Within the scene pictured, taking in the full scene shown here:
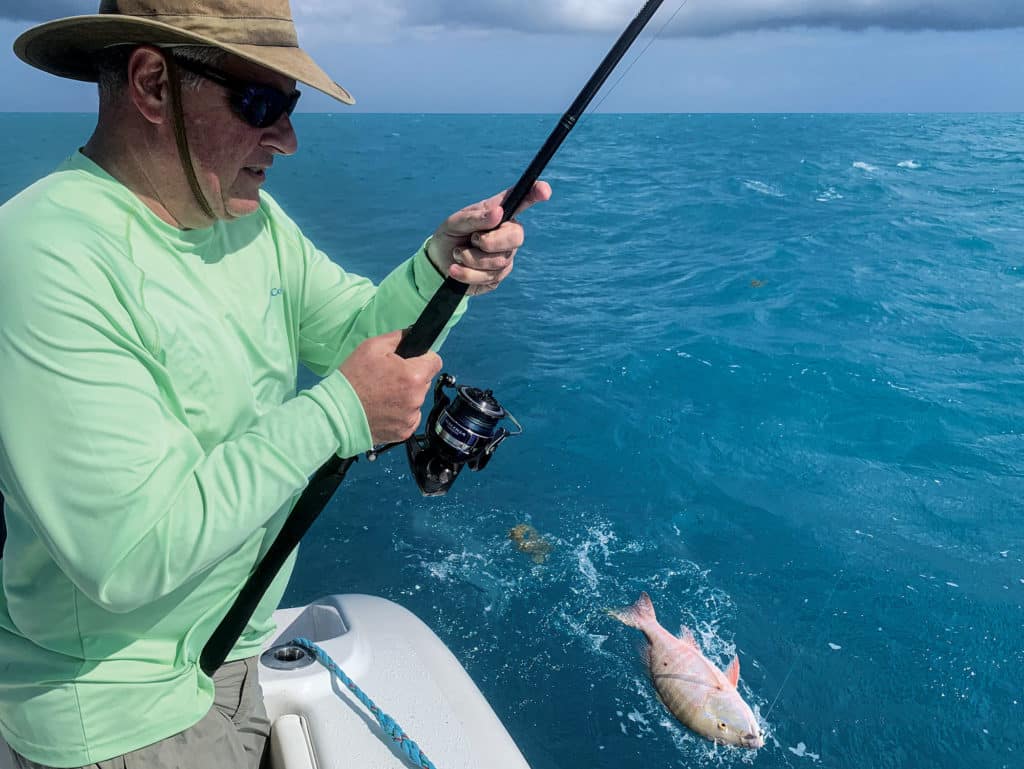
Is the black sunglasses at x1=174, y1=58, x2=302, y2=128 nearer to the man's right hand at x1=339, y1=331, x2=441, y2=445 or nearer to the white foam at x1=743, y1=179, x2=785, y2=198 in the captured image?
the man's right hand at x1=339, y1=331, x2=441, y2=445

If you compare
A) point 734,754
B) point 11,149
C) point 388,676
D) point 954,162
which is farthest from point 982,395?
point 11,149

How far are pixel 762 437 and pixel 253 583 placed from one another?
554 cm

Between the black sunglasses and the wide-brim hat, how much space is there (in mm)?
48

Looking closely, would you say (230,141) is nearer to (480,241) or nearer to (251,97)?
(251,97)

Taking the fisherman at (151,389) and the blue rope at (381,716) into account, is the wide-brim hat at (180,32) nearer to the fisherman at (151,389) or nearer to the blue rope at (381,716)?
the fisherman at (151,389)

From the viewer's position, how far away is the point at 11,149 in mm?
28234

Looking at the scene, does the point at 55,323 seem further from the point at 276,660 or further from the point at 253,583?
the point at 276,660

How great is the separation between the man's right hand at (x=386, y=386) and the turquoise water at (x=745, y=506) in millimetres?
2609

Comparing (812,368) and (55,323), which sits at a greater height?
(55,323)

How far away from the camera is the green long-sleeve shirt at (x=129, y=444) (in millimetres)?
1151

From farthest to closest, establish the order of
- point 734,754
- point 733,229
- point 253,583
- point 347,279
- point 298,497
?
point 733,229, point 734,754, point 347,279, point 298,497, point 253,583

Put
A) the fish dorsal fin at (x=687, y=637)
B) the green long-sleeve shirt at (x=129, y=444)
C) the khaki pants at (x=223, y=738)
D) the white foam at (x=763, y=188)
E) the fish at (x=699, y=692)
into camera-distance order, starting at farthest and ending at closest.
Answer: the white foam at (x=763, y=188) < the fish dorsal fin at (x=687, y=637) < the fish at (x=699, y=692) < the khaki pants at (x=223, y=738) < the green long-sleeve shirt at (x=129, y=444)

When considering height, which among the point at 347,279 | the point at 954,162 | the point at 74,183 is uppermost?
the point at 74,183

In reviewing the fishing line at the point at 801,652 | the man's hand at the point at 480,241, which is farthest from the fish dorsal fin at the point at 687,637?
the man's hand at the point at 480,241
